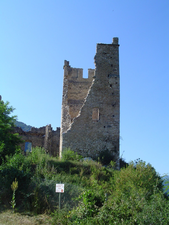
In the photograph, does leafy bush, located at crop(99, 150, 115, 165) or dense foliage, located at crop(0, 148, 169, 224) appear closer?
dense foliage, located at crop(0, 148, 169, 224)

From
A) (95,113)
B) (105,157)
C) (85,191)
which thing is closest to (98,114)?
(95,113)

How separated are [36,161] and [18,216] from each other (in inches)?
175

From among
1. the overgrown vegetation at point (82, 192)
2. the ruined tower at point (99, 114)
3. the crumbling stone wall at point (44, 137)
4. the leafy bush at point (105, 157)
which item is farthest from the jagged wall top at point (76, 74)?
the overgrown vegetation at point (82, 192)

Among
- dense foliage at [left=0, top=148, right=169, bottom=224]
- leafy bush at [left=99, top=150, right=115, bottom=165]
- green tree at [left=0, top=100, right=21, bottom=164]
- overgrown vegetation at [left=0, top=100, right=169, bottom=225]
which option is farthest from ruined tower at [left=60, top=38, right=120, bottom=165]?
green tree at [left=0, top=100, right=21, bottom=164]

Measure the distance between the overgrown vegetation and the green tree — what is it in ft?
1.64

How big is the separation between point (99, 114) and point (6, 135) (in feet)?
21.0

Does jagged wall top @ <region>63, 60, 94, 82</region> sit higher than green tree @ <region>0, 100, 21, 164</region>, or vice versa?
jagged wall top @ <region>63, 60, 94, 82</region>

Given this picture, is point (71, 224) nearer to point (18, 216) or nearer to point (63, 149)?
point (18, 216)

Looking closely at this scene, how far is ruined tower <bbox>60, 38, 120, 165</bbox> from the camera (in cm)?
1869

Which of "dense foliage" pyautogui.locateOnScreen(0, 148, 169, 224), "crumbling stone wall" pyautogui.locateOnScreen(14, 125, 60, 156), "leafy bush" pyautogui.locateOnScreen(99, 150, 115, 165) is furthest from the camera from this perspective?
"crumbling stone wall" pyautogui.locateOnScreen(14, 125, 60, 156)

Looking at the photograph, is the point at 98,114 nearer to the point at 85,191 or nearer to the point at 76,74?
the point at 76,74

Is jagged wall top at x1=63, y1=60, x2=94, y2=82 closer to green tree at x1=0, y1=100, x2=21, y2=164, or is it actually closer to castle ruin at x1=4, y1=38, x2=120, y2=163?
castle ruin at x1=4, y1=38, x2=120, y2=163

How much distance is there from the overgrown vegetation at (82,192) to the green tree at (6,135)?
19.7 inches

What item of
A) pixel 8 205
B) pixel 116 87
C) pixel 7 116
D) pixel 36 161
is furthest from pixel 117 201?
pixel 116 87
